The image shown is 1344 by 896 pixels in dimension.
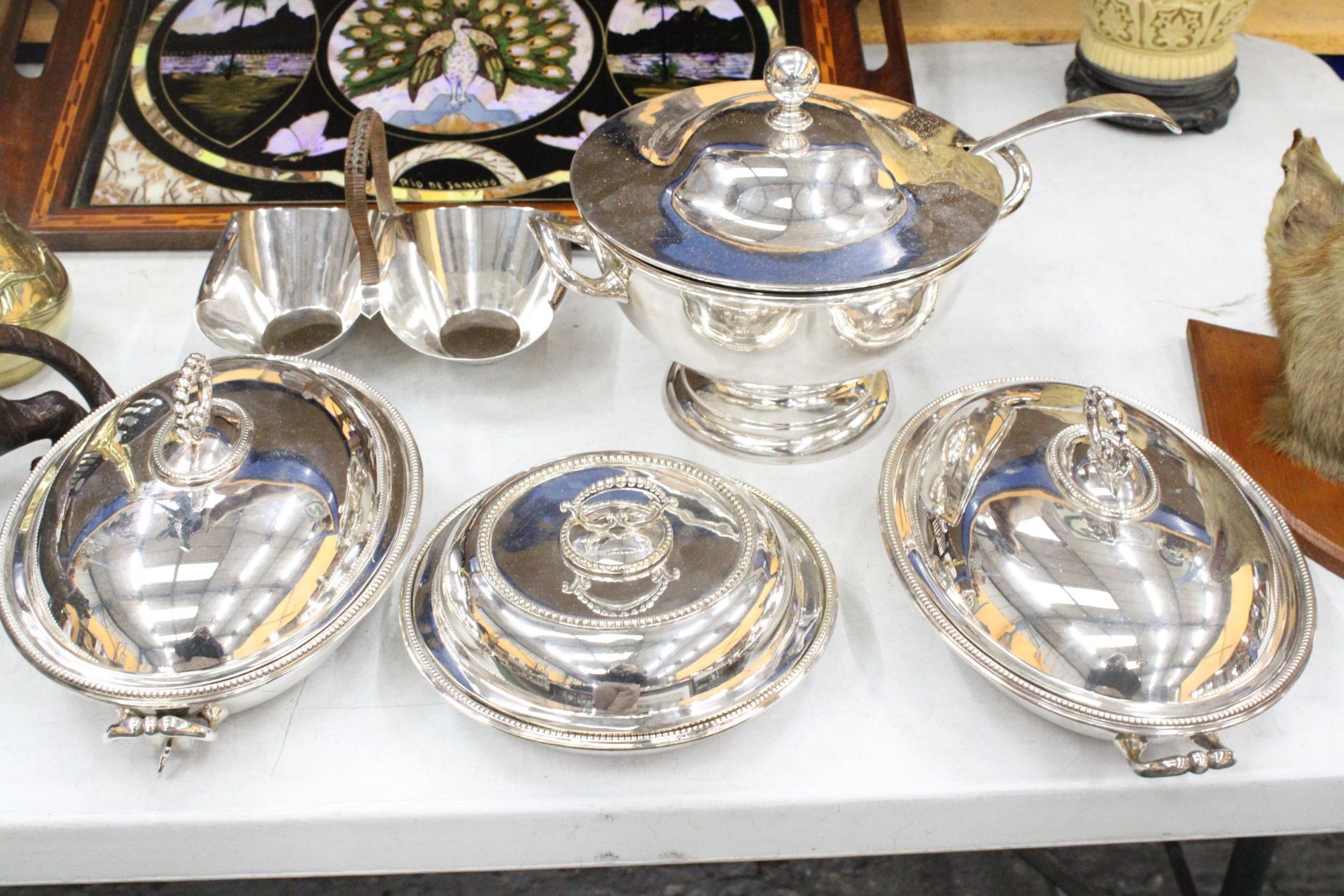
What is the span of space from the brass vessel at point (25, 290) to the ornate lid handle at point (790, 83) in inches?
25.6

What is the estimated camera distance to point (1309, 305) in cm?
76

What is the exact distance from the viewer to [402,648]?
751 mm

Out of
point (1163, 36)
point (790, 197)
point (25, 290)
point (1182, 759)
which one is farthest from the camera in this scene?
point (1163, 36)

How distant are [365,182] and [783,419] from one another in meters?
0.40

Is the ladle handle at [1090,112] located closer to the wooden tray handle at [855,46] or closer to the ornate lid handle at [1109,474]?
the ornate lid handle at [1109,474]

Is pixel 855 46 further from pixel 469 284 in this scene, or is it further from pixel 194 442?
pixel 194 442

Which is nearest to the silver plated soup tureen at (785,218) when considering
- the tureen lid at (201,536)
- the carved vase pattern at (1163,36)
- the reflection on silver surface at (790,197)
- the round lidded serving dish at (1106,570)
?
the reflection on silver surface at (790,197)

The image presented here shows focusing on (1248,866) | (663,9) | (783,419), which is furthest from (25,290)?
(1248,866)

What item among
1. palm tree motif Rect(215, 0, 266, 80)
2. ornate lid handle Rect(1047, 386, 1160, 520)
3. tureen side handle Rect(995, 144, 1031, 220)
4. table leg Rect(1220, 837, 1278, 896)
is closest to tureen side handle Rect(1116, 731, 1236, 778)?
ornate lid handle Rect(1047, 386, 1160, 520)

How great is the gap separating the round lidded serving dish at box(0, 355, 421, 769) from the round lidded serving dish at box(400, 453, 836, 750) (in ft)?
0.20

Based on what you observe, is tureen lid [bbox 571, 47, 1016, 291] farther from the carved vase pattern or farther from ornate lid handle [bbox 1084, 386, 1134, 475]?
the carved vase pattern

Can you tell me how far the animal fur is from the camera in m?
0.75

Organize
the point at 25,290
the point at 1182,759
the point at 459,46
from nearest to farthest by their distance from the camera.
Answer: the point at 1182,759 < the point at 25,290 < the point at 459,46

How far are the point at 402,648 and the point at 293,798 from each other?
0.39ft
